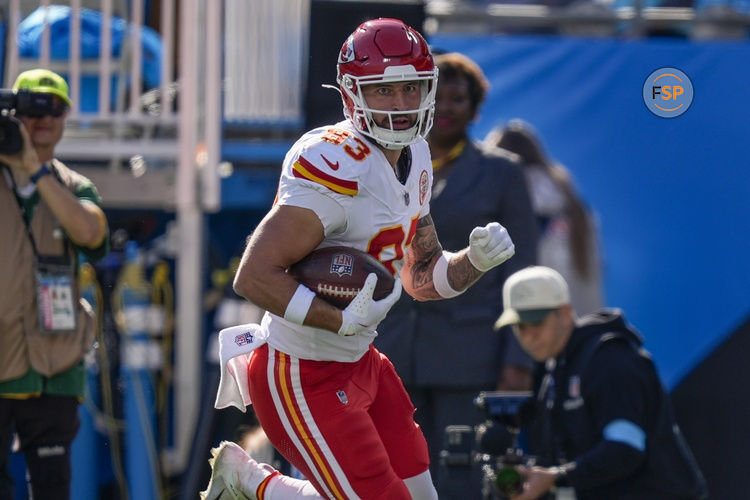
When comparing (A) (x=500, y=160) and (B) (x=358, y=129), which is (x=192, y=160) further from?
(B) (x=358, y=129)

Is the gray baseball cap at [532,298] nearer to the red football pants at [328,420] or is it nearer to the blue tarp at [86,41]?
the red football pants at [328,420]

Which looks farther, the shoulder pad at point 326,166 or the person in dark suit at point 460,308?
the person in dark suit at point 460,308

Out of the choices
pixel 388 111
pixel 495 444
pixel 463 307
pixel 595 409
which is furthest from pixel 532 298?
pixel 388 111

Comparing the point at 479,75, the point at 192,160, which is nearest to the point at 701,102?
the point at 479,75

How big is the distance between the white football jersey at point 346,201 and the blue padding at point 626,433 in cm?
127

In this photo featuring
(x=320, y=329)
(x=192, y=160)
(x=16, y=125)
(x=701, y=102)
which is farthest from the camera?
(x=192, y=160)

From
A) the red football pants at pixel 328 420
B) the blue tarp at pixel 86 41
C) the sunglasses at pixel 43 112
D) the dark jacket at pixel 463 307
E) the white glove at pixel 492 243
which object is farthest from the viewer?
the blue tarp at pixel 86 41

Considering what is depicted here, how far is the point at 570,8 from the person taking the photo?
24.4 ft

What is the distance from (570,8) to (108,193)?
2.68 m

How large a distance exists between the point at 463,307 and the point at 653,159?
6.43 feet

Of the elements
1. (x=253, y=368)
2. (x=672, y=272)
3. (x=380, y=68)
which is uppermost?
(x=380, y=68)

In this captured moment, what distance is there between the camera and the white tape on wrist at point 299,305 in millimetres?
3695

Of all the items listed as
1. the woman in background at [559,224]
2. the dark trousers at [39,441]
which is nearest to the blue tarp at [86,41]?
the woman in background at [559,224]

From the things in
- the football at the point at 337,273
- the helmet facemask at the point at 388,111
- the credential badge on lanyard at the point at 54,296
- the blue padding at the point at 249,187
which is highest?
the helmet facemask at the point at 388,111
